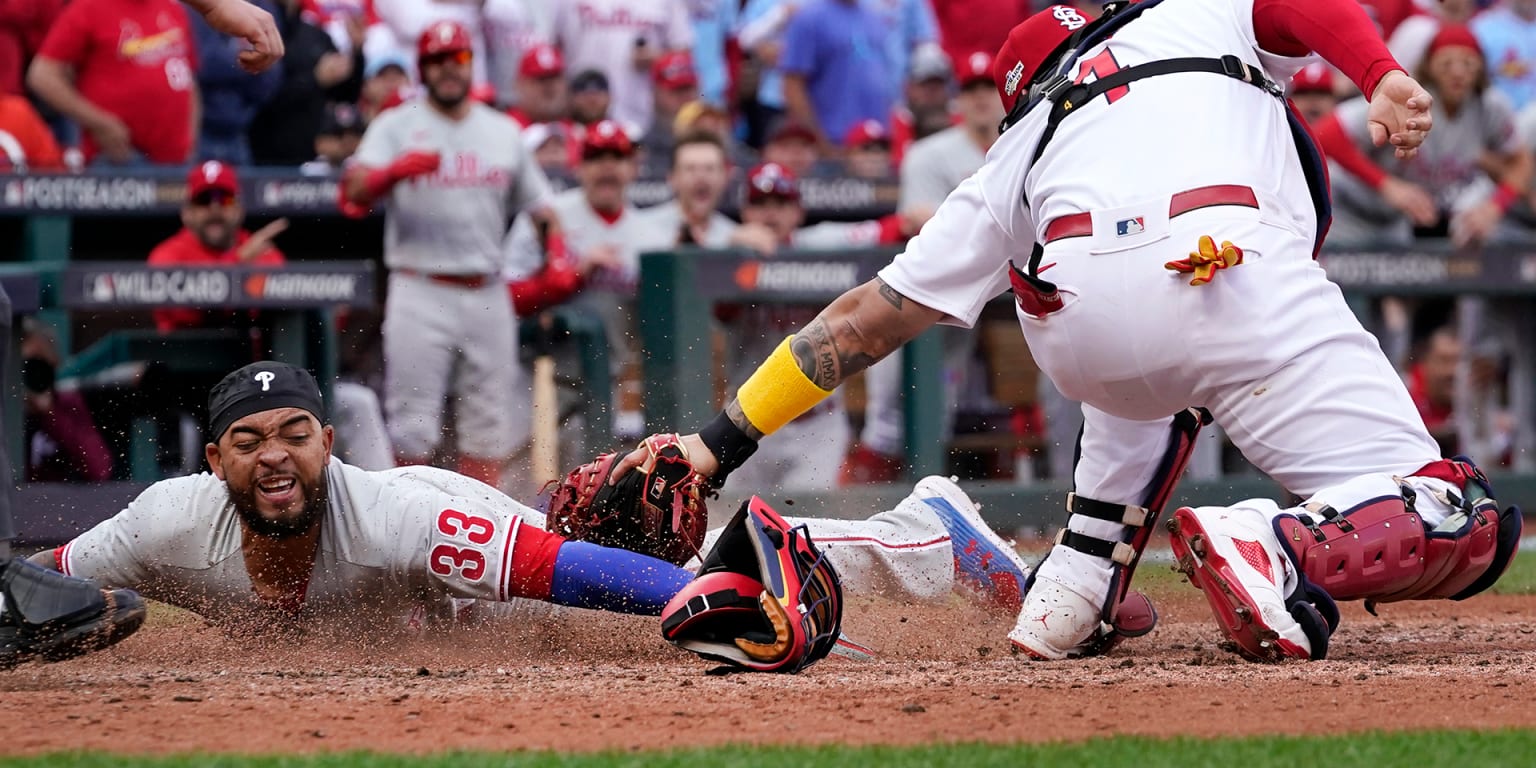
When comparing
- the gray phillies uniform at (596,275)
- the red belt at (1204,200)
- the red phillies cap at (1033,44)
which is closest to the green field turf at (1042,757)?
the red belt at (1204,200)

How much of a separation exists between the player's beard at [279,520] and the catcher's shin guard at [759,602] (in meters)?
1.00

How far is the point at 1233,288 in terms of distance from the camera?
4082mm

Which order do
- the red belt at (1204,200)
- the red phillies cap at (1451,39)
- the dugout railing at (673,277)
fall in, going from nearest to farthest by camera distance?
1. the red belt at (1204,200)
2. the dugout railing at (673,277)
3. the red phillies cap at (1451,39)

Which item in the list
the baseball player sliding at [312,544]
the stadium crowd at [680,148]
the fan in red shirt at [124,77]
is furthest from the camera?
the fan in red shirt at [124,77]

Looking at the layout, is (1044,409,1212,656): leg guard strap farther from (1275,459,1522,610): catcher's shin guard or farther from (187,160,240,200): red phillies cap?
(187,160,240,200): red phillies cap

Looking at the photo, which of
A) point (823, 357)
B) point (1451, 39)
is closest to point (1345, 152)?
point (1451, 39)

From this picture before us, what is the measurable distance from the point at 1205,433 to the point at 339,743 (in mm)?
5757

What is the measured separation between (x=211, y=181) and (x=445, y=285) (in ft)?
3.77

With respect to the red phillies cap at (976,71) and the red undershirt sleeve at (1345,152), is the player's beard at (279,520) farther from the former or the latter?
the red undershirt sleeve at (1345,152)

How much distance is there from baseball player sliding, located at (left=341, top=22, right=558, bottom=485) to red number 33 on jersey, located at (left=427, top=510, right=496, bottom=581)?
368 centimetres

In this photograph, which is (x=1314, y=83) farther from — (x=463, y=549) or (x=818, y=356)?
(x=463, y=549)

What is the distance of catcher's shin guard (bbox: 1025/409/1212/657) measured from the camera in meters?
4.78

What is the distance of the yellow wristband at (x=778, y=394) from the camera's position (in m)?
4.67

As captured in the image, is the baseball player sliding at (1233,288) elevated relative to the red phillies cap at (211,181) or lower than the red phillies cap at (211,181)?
→ lower
